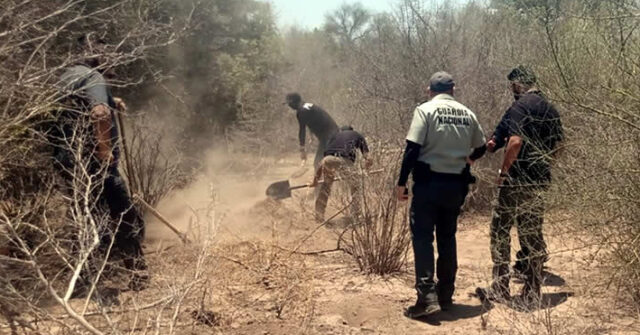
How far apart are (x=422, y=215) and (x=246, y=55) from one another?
38.7ft

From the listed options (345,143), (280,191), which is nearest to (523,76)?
(345,143)

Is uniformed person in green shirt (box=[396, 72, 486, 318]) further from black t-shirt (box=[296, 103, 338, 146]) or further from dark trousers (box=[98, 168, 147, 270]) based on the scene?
black t-shirt (box=[296, 103, 338, 146])

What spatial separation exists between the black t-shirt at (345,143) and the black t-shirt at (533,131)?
7.11 feet

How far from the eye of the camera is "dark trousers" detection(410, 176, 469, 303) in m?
4.26

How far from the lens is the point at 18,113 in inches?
153

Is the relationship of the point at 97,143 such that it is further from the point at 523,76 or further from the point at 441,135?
the point at 523,76

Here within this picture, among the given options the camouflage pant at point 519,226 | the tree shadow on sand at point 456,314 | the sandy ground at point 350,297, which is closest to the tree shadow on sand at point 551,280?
the sandy ground at point 350,297

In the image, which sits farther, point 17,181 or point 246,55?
point 246,55

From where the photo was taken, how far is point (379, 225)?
5066mm

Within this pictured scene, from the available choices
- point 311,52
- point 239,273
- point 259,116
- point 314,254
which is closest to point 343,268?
point 314,254

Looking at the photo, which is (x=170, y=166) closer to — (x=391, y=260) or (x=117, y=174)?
(x=117, y=174)

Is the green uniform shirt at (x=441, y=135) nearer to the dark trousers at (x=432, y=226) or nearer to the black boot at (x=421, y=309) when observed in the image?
the dark trousers at (x=432, y=226)

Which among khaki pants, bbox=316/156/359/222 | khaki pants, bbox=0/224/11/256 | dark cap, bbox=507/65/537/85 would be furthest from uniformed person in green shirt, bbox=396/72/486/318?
khaki pants, bbox=0/224/11/256

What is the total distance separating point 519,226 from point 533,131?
715mm
